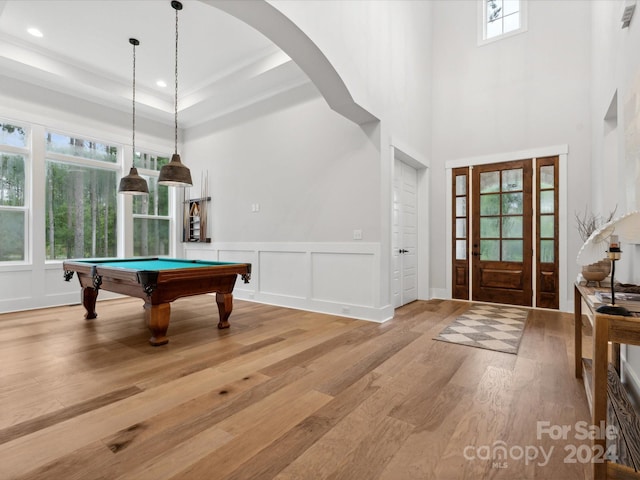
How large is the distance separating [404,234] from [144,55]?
465 cm

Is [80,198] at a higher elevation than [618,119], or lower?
lower

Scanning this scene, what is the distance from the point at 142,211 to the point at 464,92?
610 cm

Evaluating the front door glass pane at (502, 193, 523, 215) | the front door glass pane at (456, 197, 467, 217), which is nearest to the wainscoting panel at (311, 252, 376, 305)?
the front door glass pane at (456, 197, 467, 217)

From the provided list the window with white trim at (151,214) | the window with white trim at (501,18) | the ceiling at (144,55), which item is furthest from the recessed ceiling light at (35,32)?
the window with white trim at (501,18)

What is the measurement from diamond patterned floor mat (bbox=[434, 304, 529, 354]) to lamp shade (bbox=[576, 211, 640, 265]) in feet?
5.30

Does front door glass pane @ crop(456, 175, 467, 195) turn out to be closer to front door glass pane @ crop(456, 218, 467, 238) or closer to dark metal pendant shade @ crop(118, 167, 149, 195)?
front door glass pane @ crop(456, 218, 467, 238)

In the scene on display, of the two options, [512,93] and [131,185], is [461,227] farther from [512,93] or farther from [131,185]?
[131,185]

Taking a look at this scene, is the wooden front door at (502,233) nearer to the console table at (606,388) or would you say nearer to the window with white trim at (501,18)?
the window with white trim at (501,18)

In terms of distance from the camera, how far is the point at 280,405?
6.35 ft

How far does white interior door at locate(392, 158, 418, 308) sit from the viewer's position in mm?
4668

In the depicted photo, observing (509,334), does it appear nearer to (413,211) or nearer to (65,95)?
(413,211)

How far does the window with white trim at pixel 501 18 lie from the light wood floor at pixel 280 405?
180 inches

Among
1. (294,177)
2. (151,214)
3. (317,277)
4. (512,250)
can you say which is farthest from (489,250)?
(151,214)

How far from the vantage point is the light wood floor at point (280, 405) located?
1.42m
